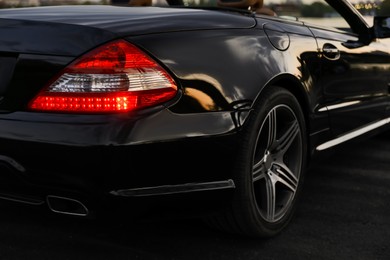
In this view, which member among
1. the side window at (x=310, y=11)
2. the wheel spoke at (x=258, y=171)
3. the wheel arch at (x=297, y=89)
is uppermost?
the side window at (x=310, y=11)

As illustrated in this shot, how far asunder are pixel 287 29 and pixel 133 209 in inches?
58.8

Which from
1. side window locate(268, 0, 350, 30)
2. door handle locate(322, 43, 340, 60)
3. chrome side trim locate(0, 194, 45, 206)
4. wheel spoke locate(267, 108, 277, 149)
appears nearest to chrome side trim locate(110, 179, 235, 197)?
chrome side trim locate(0, 194, 45, 206)

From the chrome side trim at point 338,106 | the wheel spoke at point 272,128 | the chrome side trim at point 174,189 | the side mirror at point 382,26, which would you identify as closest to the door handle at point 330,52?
the chrome side trim at point 338,106

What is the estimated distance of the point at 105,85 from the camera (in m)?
2.30

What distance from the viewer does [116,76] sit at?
7.56 ft

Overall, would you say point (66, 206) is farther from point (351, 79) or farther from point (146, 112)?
point (351, 79)

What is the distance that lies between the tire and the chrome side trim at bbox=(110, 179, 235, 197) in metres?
0.09

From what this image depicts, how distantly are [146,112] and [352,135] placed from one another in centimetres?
211

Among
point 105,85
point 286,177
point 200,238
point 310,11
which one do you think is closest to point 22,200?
point 105,85

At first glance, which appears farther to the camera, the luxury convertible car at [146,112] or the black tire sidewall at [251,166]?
the black tire sidewall at [251,166]

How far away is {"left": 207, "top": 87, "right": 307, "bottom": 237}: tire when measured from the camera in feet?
8.82

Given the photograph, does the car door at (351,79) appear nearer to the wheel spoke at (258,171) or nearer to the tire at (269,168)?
the tire at (269,168)

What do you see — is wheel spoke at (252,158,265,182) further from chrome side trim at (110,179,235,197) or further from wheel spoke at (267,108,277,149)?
chrome side trim at (110,179,235,197)

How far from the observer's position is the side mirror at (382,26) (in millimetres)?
4391
